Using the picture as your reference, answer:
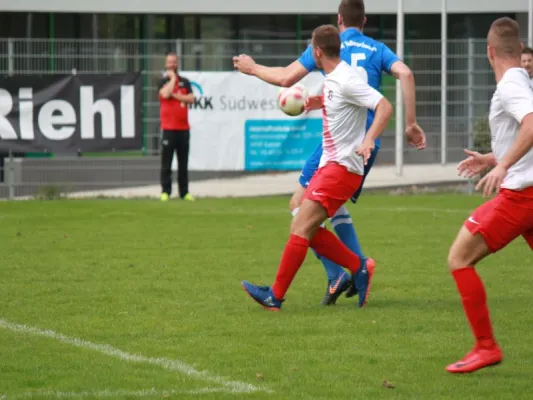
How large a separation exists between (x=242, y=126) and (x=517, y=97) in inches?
556

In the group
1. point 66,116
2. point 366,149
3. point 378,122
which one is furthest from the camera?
point 66,116

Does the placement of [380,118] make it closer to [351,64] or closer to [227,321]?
[351,64]

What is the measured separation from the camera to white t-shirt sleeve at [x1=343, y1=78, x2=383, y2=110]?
7.98 meters

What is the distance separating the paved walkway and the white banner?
29.0 inches

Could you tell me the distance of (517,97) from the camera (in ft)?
19.9

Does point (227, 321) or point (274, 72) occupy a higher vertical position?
point (274, 72)

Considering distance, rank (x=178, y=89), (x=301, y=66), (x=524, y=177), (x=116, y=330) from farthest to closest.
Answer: (x=178, y=89), (x=301, y=66), (x=116, y=330), (x=524, y=177)

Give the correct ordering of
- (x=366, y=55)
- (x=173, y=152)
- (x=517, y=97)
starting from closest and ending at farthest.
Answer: (x=517, y=97), (x=366, y=55), (x=173, y=152)

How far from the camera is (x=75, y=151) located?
777 inches

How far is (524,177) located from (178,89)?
13.2 m

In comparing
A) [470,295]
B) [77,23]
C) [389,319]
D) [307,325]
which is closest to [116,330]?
[307,325]

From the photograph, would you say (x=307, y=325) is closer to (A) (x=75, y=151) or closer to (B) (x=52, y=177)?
(A) (x=75, y=151)

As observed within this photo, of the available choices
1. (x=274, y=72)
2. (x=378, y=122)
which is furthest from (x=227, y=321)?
(x=274, y=72)

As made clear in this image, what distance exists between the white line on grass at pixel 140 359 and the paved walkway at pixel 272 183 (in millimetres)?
12838
